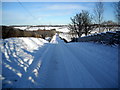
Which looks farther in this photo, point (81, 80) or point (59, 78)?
point (59, 78)

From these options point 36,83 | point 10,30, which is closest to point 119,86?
point 36,83

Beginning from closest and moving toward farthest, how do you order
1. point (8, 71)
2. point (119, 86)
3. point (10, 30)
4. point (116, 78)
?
point (119, 86) < point (116, 78) < point (8, 71) < point (10, 30)

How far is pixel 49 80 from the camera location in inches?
160

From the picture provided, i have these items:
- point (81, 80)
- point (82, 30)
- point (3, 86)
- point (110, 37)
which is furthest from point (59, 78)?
point (82, 30)

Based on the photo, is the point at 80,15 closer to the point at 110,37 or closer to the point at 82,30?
the point at 82,30

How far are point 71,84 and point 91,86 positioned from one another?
0.76m

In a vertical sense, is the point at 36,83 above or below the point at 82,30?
below

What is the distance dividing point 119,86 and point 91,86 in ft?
3.49

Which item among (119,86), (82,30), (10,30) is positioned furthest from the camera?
(82,30)

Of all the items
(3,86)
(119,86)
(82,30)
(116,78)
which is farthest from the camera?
(82,30)

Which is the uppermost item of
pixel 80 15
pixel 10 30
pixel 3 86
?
pixel 80 15

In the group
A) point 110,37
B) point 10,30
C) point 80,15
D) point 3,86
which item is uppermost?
point 80,15

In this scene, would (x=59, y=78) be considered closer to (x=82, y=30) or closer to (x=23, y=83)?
(x=23, y=83)

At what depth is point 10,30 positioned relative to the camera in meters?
18.1
